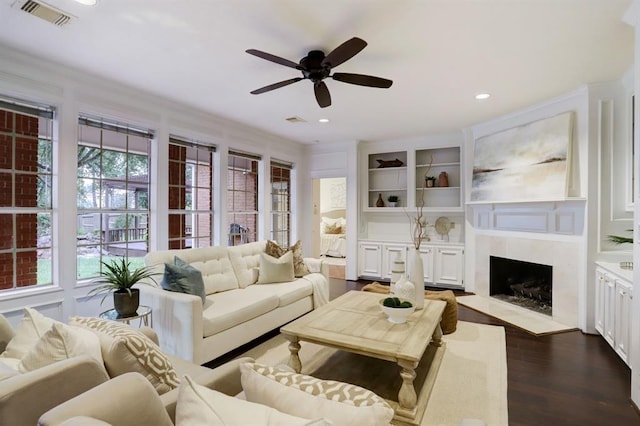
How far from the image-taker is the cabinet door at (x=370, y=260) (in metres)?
6.09

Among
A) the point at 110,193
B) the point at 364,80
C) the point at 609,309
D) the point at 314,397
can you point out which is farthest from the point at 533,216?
the point at 110,193

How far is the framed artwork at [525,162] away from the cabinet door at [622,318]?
1276 millimetres

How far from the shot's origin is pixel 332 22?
2.30 metres

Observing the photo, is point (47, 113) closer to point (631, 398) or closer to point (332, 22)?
point (332, 22)

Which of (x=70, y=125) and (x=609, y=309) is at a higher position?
(x=70, y=125)

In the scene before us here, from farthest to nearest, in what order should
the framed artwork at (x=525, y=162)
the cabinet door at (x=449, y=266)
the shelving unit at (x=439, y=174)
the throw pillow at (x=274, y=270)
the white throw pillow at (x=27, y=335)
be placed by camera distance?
1. the shelving unit at (x=439, y=174)
2. the cabinet door at (x=449, y=266)
3. the throw pillow at (x=274, y=270)
4. the framed artwork at (x=525, y=162)
5. the white throw pillow at (x=27, y=335)

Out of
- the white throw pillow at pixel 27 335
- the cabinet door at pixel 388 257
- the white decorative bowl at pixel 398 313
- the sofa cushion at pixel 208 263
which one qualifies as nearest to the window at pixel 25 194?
the sofa cushion at pixel 208 263

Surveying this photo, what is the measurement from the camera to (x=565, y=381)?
2549 millimetres

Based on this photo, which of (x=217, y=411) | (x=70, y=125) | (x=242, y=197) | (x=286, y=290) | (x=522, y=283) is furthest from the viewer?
(x=242, y=197)

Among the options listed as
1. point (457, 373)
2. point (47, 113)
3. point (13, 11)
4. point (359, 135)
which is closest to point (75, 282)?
point (47, 113)

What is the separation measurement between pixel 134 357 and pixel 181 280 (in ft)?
5.64

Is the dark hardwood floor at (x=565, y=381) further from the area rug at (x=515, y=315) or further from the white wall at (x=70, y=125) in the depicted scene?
the white wall at (x=70, y=125)

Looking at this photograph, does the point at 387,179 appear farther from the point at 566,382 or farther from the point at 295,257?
the point at 566,382

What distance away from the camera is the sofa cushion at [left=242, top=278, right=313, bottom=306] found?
3.53 meters
